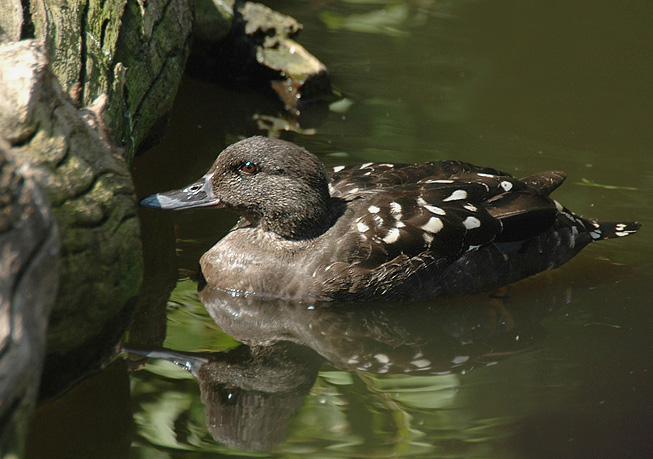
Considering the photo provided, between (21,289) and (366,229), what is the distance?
9.38ft

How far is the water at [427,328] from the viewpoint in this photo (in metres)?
4.05

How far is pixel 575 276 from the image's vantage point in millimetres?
5965

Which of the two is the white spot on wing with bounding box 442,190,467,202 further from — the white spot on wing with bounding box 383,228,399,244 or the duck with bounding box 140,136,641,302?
the white spot on wing with bounding box 383,228,399,244

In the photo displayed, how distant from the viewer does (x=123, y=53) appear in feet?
18.9

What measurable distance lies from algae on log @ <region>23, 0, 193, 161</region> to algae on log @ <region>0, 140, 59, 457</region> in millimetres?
2200

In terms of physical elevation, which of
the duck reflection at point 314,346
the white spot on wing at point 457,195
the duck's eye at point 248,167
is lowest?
the duck reflection at point 314,346

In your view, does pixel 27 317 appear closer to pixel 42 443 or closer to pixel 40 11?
pixel 42 443

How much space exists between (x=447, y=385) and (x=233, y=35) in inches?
213

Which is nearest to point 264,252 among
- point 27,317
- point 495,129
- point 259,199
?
point 259,199

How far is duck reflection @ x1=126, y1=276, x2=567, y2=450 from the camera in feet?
13.9

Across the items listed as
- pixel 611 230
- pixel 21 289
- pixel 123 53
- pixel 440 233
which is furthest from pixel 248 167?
pixel 21 289

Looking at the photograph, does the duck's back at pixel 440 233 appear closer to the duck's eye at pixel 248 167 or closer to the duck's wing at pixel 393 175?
the duck's wing at pixel 393 175


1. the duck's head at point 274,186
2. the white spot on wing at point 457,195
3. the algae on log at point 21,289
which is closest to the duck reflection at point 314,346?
the duck's head at point 274,186

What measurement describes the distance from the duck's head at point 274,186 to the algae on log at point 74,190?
1.49 m
